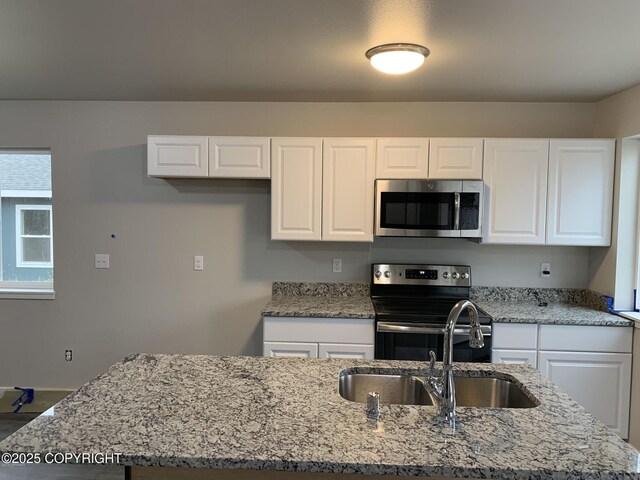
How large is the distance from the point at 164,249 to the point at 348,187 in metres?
1.57

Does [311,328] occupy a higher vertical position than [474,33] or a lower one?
lower


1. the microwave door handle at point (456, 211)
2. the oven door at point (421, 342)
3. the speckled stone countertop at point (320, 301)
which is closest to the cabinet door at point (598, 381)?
the oven door at point (421, 342)

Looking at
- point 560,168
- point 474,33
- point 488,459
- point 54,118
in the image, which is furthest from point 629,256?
point 54,118

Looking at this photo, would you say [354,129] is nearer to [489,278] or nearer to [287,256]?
[287,256]

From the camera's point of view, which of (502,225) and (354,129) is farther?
(354,129)

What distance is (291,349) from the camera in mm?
3090

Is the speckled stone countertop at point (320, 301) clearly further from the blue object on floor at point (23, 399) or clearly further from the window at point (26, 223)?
the blue object on floor at point (23, 399)

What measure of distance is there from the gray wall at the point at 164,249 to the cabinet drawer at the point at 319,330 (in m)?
0.60

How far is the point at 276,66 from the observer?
2.66 metres

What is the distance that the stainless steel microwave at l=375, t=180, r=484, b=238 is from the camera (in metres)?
3.13

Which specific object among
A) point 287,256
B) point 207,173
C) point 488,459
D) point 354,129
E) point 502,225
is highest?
point 354,129

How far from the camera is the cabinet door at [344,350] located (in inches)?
120

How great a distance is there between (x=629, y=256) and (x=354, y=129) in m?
2.14

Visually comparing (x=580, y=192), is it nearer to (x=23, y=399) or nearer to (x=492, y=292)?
(x=492, y=292)
